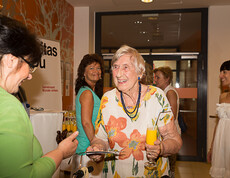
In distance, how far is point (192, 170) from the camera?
13.5 feet

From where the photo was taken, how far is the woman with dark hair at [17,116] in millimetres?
726

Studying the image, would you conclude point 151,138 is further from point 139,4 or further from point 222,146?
point 139,4

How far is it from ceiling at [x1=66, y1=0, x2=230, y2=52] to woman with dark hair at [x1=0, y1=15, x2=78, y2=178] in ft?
13.1

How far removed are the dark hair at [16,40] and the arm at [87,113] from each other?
118 cm

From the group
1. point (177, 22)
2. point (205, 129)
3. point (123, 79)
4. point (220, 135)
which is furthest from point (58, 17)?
point (205, 129)

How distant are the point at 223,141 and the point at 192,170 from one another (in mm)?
1631

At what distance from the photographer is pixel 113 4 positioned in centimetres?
458

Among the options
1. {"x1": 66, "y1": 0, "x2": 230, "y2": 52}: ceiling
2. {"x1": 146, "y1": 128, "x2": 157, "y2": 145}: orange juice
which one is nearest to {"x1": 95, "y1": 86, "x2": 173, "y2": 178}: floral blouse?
{"x1": 146, "y1": 128, "x2": 157, "y2": 145}: orange juice

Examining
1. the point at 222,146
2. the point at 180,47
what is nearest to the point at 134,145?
the point at 222,146

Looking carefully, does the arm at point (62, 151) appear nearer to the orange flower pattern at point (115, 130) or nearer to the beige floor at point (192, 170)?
the orange flower pattern at point (115, 130)

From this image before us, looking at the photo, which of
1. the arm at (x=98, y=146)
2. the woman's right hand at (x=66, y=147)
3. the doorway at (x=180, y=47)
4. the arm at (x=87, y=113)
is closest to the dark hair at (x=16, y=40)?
the woman's right hand at (x=66, y=147)

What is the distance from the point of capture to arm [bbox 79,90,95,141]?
82.0 inches

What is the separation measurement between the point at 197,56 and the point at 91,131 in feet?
11.7

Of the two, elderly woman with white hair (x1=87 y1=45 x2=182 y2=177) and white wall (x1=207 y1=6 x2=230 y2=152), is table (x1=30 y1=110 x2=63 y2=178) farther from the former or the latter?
white wall (x1=207 y1=6 x2=230 y2=152)
